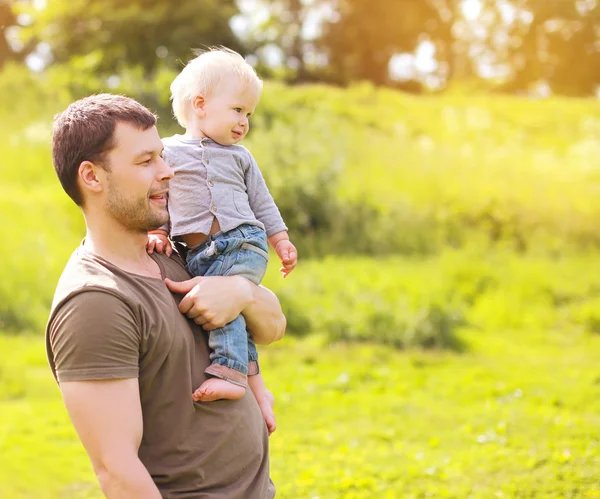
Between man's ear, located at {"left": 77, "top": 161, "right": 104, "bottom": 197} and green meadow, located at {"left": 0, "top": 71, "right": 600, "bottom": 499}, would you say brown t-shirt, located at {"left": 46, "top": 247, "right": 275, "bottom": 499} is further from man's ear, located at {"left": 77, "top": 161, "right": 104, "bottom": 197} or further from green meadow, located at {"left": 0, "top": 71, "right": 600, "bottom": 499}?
green meadow, located at {"left": 0, "top": 71, "right": 600, "bottom": 499}

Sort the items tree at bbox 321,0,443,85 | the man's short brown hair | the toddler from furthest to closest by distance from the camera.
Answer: tree at bbox 321,0,443,85 < the toddler < the man's short brown hair

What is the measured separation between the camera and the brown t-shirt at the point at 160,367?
2041 mm

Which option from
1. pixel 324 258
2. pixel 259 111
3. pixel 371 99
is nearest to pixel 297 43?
pixel 371 99

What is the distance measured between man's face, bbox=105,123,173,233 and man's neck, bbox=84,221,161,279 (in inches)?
1.2

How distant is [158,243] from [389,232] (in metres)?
13.0

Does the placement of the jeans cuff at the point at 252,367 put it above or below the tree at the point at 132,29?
below

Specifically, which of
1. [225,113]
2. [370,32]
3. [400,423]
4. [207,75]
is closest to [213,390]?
[225,113]

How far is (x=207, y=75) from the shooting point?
2.72 metres

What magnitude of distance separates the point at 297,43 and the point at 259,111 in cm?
760

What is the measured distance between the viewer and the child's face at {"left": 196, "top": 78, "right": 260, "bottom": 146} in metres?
2.69

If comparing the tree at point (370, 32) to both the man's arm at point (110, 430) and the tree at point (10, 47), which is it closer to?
the tree at point (10, 47)

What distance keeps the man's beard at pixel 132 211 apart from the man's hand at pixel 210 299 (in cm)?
18

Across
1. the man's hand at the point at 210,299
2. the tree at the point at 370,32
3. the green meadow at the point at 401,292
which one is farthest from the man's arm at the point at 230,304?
the tree at the point at 370,32

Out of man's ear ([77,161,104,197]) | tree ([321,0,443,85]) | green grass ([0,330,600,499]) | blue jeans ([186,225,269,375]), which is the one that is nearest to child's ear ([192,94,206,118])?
blue jeans ([186,225,269,375])
